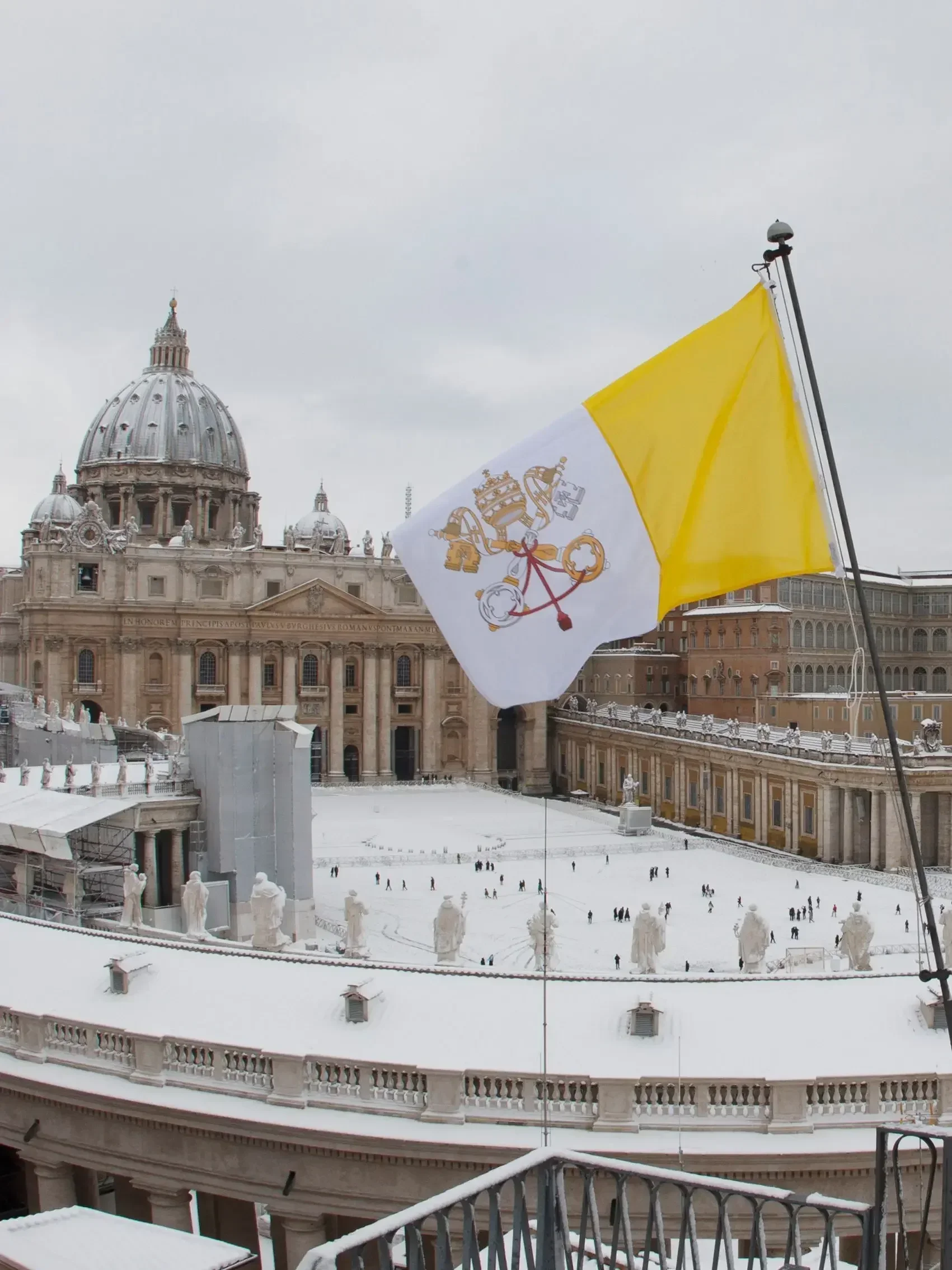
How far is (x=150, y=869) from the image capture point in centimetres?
4588

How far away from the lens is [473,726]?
3944 inches

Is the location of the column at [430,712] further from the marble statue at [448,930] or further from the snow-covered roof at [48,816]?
the marble statue at [448,930]

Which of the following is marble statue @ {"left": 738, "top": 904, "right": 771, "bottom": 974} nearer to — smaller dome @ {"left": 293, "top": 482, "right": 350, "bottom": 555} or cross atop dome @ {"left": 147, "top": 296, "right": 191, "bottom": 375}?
smaller dome @ {"left": 293, "top": 482, "right": 350, "bottom": 555}

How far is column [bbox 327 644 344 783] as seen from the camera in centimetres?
9531

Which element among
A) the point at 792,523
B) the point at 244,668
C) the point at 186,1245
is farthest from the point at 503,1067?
the point at 244,668

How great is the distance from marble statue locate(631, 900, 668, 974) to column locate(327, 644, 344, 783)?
7410 centimetres

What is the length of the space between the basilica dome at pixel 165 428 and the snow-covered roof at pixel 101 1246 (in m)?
108

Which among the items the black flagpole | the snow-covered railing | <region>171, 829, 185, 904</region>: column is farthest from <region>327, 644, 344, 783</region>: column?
the black flagpole

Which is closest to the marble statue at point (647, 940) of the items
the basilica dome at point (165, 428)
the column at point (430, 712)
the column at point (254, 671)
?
the column at point (254, 671)

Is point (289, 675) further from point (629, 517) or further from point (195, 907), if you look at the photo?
point (629, 517)

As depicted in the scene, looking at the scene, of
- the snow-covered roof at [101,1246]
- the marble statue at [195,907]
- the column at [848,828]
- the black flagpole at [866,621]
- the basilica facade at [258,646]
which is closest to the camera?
the black flagpole at [866,621]

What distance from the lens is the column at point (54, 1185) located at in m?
16.3

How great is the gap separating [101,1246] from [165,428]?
111340 mm

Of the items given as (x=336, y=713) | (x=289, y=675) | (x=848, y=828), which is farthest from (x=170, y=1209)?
(x=336, y=713)
